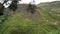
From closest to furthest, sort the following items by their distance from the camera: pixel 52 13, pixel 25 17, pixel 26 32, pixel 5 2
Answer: pixel 5 2, pixel 26 32, pixel 25 17, pixel 52 13

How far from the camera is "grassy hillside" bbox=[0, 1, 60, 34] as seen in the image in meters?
7.50

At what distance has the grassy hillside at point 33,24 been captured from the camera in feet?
24.6

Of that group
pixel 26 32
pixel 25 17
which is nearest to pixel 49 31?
pixel 26 32

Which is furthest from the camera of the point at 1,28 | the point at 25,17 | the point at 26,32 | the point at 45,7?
the point at 45,7

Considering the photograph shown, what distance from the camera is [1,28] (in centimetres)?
800

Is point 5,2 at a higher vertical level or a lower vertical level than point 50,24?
higher

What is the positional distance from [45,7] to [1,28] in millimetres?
3375

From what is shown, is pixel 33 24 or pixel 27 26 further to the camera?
pixel 33 24

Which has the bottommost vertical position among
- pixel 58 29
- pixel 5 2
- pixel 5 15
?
pixel 58 29

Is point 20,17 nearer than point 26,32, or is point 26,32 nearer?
point 26,32

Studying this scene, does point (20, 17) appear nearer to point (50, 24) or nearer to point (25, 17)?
point (25, 17)

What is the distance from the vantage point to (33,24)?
7.98 meters

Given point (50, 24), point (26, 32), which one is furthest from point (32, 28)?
point (50, 24)

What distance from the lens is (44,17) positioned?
29.0 feet
